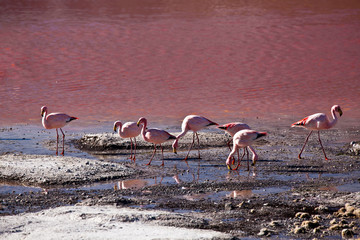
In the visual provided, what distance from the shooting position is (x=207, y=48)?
26.2 m

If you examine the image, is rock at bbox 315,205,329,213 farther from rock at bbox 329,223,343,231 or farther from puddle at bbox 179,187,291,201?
puddle at bbox 179,187,291,201

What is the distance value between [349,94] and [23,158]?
503 inches

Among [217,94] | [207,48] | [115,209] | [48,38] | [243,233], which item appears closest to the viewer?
[243,233]

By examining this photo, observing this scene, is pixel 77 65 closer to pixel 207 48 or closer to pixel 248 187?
pixel 207 48

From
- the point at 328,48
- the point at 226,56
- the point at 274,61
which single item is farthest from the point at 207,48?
the point at 328,48

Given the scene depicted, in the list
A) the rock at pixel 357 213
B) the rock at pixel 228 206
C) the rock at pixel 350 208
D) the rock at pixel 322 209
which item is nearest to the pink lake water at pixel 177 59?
the rock at pixel 228 206

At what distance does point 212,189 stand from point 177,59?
54.9ft

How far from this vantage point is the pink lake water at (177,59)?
17.6m

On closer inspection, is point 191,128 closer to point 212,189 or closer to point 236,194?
point 212,189

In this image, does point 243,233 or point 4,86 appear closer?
point 243,233

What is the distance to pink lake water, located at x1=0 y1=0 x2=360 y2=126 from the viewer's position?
1764 centimetres

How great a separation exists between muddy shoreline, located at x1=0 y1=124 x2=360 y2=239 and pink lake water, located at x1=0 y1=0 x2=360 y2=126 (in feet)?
13.7

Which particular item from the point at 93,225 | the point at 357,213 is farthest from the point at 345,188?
the point at 93,225

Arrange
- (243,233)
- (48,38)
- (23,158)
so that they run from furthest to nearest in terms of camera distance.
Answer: (48,38) < (23,158) < (243,233)
